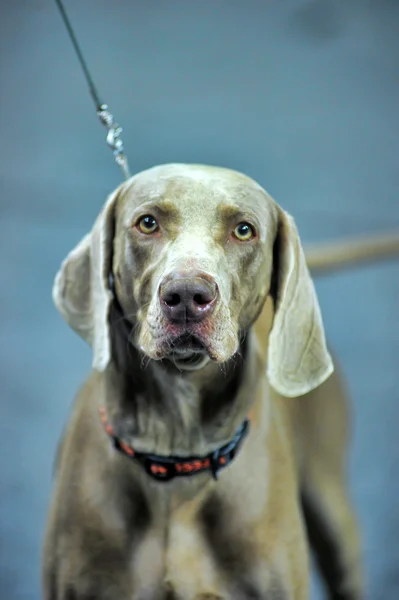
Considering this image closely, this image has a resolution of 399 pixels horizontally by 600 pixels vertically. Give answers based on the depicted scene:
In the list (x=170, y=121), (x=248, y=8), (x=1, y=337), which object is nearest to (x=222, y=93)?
(x=170, y=121)

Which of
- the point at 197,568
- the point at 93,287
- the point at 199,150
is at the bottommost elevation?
the point at 197,568

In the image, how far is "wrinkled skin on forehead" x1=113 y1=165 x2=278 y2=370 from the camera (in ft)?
4.42

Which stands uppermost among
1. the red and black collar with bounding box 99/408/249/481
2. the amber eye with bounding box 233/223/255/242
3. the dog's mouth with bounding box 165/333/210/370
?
the amber eye with bounding box 233/223/255/242

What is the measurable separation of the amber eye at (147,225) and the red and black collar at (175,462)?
333 millimetres

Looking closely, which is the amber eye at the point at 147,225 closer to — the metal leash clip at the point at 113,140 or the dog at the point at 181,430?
the dog at the point at 181,430

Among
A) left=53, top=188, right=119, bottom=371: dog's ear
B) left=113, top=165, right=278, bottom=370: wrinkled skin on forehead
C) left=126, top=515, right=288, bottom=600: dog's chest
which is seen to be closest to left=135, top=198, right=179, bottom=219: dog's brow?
left=113, top=165, right=278, bottom=370: wrinkled skin on forehead

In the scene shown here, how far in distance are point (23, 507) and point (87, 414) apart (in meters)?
1.23

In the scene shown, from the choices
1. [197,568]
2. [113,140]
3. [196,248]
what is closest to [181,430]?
[197,568]

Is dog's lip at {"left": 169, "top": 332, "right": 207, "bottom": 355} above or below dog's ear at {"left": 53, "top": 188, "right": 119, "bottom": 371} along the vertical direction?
below

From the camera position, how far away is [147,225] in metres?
1.45

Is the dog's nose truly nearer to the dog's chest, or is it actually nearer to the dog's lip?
the dog's lip

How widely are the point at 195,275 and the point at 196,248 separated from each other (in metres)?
0.08

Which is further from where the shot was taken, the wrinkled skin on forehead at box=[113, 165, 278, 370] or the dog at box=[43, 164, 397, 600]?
the dog at box=[43, 164, 397, 600]

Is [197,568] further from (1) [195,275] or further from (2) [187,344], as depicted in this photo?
(1) [195,275]
